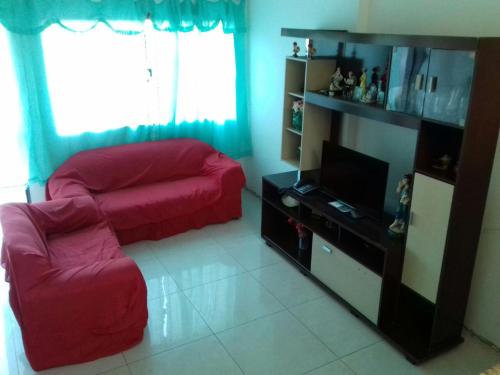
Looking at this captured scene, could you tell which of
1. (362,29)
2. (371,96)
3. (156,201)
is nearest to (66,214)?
(156,201)

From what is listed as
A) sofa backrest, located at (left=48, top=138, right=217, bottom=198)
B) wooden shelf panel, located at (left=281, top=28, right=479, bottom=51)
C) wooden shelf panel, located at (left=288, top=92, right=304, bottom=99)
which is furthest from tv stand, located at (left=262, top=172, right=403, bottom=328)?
wooden shelf panel, located at (left=281, top=28, right=479, bottom=51)

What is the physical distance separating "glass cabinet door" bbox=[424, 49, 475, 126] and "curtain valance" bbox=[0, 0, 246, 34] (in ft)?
8.86

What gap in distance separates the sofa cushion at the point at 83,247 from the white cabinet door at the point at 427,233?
1875 millimetres

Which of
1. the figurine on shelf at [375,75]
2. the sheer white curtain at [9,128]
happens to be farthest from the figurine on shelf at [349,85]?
the sheer white curtain at [9,128]

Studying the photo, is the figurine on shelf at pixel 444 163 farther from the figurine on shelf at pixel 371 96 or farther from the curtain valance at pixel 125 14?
the curtain valance at pixel 125 14

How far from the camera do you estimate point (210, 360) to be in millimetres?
2615

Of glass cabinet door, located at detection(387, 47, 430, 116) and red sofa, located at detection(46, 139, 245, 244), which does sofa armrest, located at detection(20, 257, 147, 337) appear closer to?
red sofa, located at detection(46, 139, 245, 244)

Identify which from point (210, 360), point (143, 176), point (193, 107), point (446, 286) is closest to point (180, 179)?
point (143, 176)

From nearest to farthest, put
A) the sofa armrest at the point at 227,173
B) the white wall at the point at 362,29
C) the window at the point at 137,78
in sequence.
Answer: the white wall at the point at 362,29, the window at the point at 137,78, the sofa armrest at the point at 227,173

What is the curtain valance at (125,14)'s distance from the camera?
3678 millimetres

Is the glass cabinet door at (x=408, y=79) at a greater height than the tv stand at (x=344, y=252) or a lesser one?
greater

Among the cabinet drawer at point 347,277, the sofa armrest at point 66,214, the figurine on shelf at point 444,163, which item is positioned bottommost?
the cabinet drawer at point 347,277

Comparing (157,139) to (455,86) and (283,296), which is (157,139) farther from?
(455,86)

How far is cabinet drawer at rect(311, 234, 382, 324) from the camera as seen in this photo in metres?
2.82
